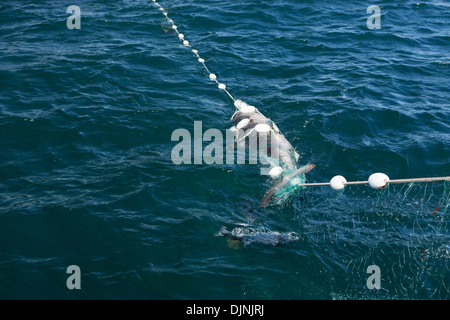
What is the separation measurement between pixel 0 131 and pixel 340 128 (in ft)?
31.6

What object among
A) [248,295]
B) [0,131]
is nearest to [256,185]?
[248,295]

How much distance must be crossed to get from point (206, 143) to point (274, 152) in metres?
2.14

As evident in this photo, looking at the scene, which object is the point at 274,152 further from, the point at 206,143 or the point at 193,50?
the point at 193,50

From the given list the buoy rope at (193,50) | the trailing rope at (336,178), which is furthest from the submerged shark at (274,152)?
the buoy rope at (193,50)

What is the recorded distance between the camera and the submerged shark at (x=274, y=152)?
33.2 feet

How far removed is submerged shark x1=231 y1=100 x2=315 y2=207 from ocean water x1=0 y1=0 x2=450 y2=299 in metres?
0.33

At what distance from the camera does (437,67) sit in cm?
1623

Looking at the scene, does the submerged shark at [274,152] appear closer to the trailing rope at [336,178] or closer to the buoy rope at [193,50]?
the trailing rope at [336,178]

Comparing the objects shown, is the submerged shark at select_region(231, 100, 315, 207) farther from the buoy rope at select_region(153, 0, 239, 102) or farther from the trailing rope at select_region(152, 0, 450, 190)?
the buoy rope at select_region(153, 0, 239, 102)

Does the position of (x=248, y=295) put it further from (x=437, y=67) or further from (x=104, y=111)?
(x=437, y=67)

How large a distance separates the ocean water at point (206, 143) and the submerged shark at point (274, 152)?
325 mm

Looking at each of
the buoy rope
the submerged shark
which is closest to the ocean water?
the buoy rope

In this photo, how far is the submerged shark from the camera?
10117 millimetres
